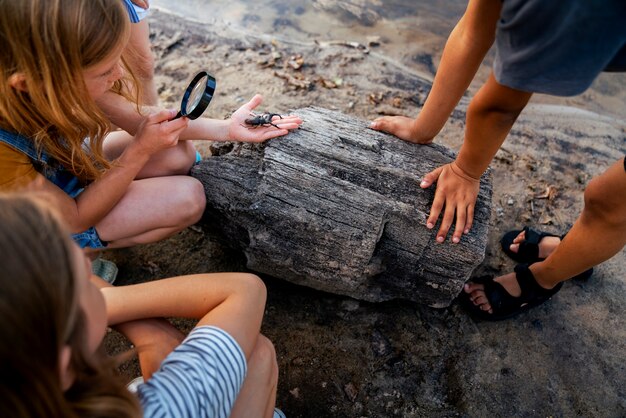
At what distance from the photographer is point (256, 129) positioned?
7.33 ft

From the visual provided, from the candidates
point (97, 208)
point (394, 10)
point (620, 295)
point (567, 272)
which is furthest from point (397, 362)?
point (394, 10)

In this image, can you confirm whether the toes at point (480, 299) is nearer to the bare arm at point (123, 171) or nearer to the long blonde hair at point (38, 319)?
the bare arm at point (123, 171)

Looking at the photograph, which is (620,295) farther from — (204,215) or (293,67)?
(293,67)

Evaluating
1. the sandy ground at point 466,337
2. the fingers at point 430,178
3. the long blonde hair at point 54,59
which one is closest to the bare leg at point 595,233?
the sandy ground at point 466,337

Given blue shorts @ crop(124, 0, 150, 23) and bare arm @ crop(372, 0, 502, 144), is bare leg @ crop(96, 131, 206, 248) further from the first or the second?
bare arm @ crop(372, 0, 502, 144)

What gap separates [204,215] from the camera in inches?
92.2

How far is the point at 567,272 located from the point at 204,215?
1.77m

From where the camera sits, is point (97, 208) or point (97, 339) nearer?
point (97, 339)

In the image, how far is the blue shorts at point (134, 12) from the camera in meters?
2.44

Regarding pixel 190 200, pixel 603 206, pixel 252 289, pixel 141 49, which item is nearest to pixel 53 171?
pixel 190 200

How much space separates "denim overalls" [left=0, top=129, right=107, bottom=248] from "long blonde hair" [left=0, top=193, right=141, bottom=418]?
882 mm

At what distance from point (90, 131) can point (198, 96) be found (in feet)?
1.51

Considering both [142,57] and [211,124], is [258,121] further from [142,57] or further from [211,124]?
[142,57]

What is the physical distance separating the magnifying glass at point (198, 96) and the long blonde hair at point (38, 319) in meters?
0.98
